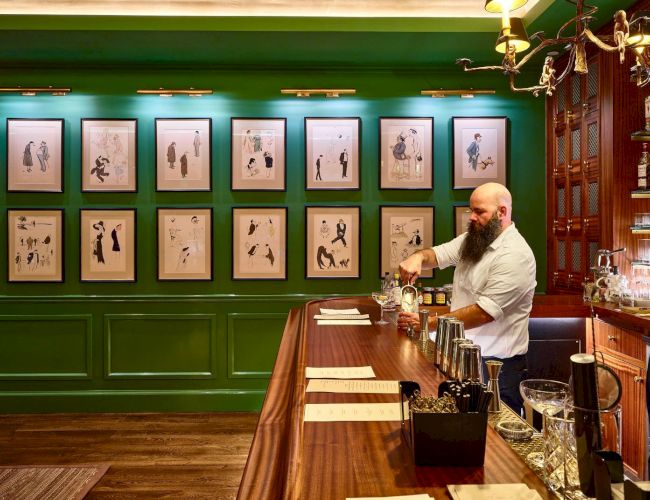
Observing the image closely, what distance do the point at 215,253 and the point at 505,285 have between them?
10.0 ft

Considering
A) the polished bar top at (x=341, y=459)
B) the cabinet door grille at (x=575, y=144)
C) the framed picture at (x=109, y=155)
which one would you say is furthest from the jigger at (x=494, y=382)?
the framed picture at (x=109, y=155)

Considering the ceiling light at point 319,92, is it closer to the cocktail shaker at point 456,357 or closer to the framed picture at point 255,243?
the framed picture at point 255,243

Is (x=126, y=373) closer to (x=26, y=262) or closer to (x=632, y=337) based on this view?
(x=26, y=262)

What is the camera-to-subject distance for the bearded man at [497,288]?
274 centimetres

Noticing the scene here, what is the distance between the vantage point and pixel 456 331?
6.09ft

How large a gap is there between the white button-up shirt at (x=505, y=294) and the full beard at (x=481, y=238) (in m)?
0.04

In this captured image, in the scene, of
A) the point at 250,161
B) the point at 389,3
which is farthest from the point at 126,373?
the point at 389,3

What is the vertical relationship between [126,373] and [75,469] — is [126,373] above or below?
above

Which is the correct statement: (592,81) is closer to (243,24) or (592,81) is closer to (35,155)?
(243,24)

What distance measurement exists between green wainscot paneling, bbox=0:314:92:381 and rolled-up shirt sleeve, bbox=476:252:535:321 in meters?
3.80

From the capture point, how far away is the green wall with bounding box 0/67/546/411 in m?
5.04

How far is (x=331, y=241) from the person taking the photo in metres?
5.11

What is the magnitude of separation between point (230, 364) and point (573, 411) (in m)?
4.33

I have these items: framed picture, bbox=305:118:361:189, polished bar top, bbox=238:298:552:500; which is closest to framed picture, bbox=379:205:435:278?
framed picture, bbox=305:118:361:189
